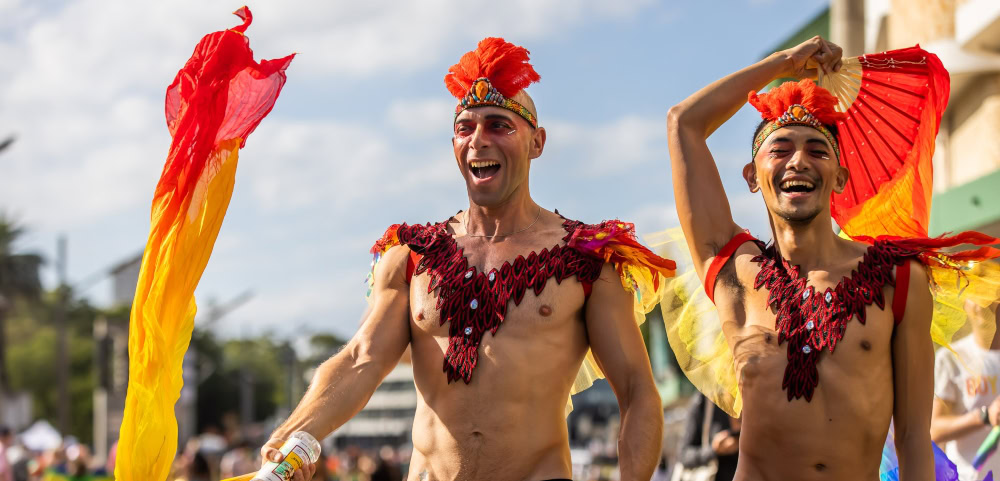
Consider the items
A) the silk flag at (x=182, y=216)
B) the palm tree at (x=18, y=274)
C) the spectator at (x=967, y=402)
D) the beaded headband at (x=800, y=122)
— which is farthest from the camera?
the palm tree at (x=18, y=274)

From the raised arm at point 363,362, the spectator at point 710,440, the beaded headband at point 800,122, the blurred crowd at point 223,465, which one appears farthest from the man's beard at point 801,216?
the blurred crowd at point 223,465

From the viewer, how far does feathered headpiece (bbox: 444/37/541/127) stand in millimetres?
4738

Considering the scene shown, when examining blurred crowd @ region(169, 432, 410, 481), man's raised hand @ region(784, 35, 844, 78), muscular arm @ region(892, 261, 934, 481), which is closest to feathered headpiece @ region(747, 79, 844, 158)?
man's raised hand @ region(784, 35, 844, 78)

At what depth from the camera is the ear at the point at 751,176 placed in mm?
4430

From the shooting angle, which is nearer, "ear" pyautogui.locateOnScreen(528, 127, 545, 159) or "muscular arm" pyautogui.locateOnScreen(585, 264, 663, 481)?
"muscular arm" pyautogui.locateOnScreen(585, 264, 663, 481)

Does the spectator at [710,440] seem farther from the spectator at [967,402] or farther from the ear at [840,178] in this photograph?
the ear at [840,178]

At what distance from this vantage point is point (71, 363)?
219ft

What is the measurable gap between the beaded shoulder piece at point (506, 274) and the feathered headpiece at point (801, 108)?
655mm

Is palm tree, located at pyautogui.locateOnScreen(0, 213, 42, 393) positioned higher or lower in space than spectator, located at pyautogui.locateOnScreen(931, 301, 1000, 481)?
higher

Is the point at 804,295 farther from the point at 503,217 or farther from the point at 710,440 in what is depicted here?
the point at 710,440

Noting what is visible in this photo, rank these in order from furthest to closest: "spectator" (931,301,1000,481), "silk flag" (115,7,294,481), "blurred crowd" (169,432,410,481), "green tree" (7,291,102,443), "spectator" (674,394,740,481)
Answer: "green tree" (7,291,102,443)
"blurred crowd" (169,432,410,481)
"spectator" (674,394,740,481)
"spectator" (931,301,1000,481)
"silk flag" (115,7,294,481)

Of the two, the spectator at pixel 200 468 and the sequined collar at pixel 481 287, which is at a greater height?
the sequined collar at pixel 481 287

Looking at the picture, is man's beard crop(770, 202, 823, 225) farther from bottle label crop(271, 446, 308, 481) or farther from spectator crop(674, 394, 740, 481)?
spectator crop(674, 394, 740, 481)

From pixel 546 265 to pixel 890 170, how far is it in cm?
148
